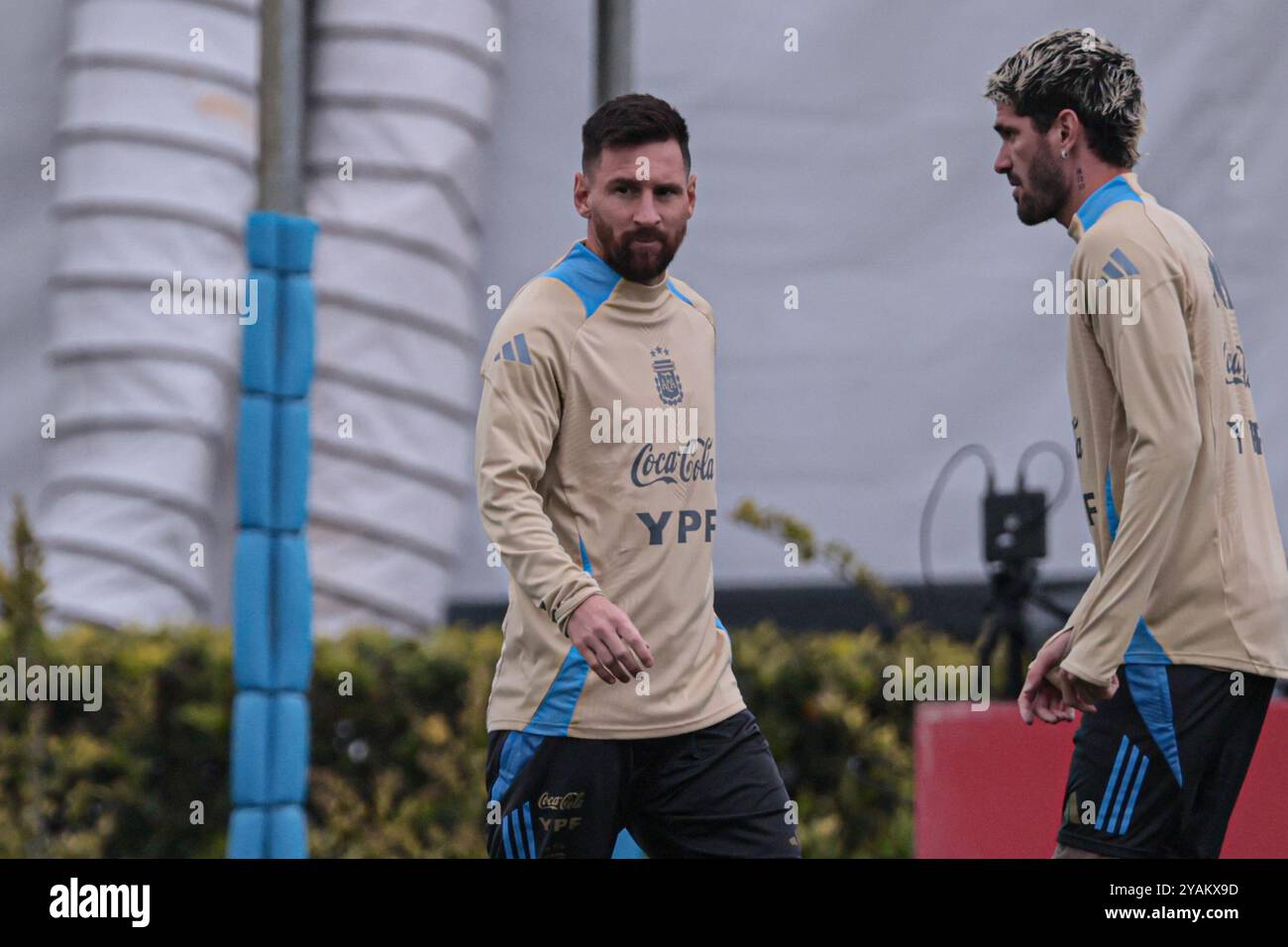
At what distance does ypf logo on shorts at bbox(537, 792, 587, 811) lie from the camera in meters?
3.65

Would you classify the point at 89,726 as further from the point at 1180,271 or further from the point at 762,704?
the point at 1180,271

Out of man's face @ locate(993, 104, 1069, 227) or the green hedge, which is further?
the green hedge

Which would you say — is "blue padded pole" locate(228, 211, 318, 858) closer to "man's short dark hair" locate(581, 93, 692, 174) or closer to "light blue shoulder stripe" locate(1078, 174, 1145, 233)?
"man's short dark hair" locate(581, 93, 692, 174)

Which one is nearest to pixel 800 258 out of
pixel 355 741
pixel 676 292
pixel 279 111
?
pixel 355 741

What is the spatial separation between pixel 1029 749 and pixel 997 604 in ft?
3.03

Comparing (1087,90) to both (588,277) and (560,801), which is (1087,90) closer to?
(588,277)

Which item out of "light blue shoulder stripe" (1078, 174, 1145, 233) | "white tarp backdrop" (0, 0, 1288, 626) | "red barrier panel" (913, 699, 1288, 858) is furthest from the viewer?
"white tarp backdrop" (0, 0, 1288, 626)

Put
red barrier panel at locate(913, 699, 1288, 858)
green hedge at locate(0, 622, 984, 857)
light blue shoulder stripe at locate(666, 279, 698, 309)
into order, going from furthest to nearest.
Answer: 1. green hedge at locate(0, 622, 984, 857)
2. red barrier panel at locate(913, 699, 1288, 858)
3. light blue shoulder stripe at locate(666, 279, 698, 309)

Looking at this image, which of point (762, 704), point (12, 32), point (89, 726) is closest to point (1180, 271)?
point (762, 704)

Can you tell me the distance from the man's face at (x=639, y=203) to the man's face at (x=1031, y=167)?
0.64 meters

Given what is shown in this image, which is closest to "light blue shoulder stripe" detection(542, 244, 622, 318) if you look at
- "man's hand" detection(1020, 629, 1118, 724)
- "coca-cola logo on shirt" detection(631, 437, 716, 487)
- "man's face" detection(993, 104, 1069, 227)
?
"coca-cola logo on shirt" detection(631, 437, 716, 487)

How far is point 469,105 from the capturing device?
796 centimetres

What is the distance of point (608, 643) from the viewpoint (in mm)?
3344
